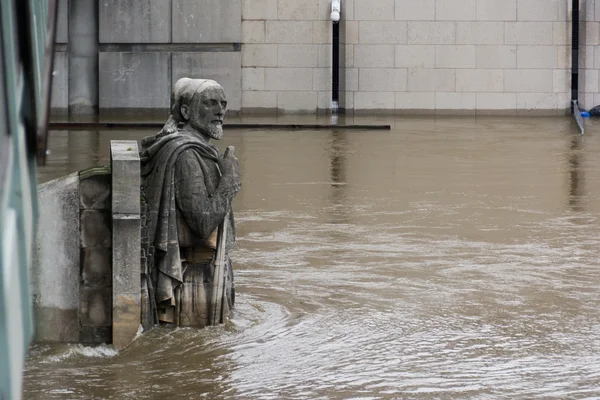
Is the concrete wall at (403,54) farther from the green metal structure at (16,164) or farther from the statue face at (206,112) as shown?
the green metal structure at (16,164)

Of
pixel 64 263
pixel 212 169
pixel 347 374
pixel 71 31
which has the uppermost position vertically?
pixel 71 31

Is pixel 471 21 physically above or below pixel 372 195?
above

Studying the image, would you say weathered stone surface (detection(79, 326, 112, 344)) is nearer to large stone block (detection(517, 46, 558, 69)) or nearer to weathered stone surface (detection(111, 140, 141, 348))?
weathered stone surface (detection(111, 140, 141, 348))

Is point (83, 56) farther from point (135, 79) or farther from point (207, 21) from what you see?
point (207, 21)

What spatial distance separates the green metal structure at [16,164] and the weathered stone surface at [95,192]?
5.55 ft

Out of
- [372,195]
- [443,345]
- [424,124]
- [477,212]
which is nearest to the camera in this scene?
[443,345]

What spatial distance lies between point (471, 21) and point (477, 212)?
48.7ft

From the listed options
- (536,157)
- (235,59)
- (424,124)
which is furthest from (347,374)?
(235,59)

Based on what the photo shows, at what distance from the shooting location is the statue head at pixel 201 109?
315 inches

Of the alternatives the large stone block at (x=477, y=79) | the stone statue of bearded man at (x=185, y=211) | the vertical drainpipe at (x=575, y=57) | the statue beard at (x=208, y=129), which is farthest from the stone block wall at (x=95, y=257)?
the vertical drainpipe at (x=575, y=57)

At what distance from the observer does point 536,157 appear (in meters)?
18.9

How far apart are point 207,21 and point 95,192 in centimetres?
1993

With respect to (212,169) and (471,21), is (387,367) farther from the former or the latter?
(471,21)

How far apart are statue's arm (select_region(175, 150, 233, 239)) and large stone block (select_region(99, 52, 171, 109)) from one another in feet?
63.3
